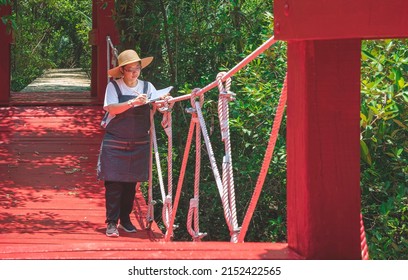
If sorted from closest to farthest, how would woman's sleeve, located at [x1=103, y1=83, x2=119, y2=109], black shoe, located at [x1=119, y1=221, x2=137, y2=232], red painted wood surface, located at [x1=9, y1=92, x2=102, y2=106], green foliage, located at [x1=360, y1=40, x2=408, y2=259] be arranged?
green foliage, located at [x1=360, y1=40, x2=408, y2=259] < woman's sleeve, located at [x1=103, y1=83, x2=119, y2=109] < black shoe, located at [x1=119, y1=221, x2=137, y2=232] < red painted wood surface, located at [x1=9, y1=92, x2=102, y2=106]

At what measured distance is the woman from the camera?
6.26 meters

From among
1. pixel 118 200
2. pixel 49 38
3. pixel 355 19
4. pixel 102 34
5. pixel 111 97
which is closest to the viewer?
pixel 355 19

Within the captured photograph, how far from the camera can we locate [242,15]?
10.3 metres

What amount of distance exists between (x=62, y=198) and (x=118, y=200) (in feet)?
4.85

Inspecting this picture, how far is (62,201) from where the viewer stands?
7.62 meters

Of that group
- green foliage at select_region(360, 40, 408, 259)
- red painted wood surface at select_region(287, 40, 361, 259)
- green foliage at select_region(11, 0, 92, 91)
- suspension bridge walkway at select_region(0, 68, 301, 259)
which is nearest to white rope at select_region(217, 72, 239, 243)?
suspension bridge walkway at select_region(0, 68, 301, 259)

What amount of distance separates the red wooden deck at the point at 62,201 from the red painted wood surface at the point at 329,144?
0.46 ft

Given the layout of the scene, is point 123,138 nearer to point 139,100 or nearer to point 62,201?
point 139,100

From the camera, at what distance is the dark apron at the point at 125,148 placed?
636cm

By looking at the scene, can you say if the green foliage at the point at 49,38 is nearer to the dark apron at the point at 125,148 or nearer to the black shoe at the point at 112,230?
the dark apron at the point at 125,148

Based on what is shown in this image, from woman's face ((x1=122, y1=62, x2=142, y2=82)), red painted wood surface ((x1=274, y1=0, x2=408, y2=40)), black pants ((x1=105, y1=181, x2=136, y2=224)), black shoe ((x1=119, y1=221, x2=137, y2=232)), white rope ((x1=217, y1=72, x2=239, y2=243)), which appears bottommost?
black shoe ((x1=119, y1=221, x2=137, y2=232))

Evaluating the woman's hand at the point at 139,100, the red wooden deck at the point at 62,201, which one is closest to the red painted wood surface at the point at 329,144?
the red wooden deck at the point at 62,201

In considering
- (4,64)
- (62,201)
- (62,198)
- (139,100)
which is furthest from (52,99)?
(139,100)

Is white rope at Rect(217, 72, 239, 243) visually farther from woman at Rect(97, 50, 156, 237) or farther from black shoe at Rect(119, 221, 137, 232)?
black shoe at Rect(119, 221, 137, 232)
